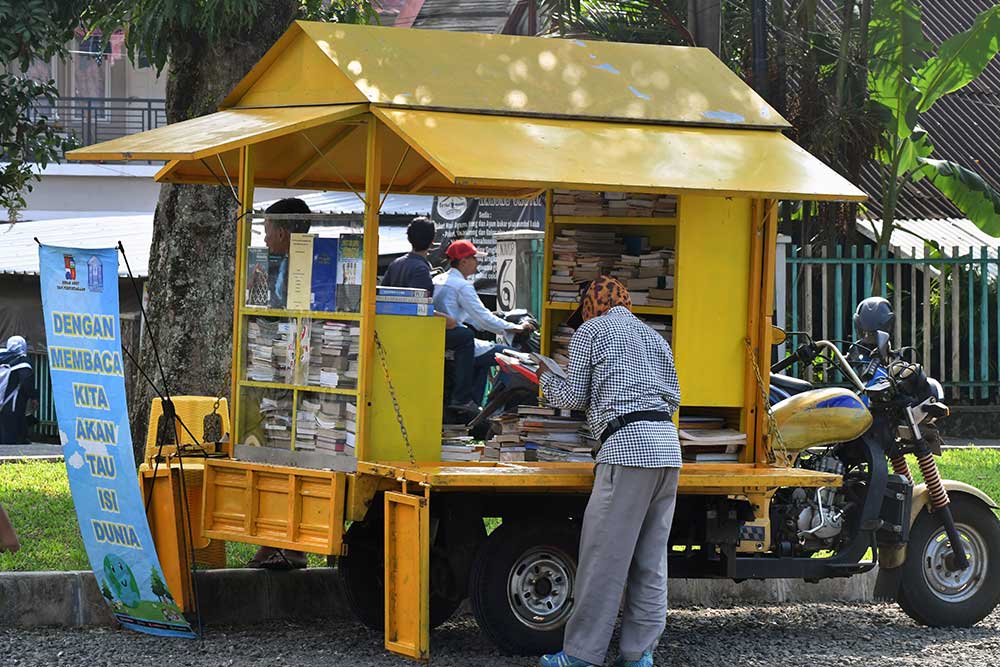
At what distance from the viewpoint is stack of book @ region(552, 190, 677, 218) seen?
26.7ft

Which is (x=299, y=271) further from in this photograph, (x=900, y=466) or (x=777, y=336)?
(x=900, y=466)

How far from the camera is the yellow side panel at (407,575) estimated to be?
21.9ft

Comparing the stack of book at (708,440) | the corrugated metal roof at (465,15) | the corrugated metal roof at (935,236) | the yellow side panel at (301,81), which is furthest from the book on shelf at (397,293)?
the corrugated metal roof at (465,15)

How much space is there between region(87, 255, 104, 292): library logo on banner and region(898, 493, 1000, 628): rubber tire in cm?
430

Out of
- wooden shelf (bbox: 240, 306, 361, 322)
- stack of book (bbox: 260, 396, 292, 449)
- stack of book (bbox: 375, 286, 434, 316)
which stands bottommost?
stack of book (bbox: 260, 396, 292, 449)

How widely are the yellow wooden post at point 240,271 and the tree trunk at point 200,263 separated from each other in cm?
244

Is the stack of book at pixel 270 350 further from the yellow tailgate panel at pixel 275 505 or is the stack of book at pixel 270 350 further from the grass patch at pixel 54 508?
the grass patch at pixel 54 508

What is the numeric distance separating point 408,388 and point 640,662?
1.69m

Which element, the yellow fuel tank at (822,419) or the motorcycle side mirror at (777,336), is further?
the motorcycle side mirror at (777,336)

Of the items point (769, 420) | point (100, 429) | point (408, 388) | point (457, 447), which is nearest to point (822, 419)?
point (769, 420)

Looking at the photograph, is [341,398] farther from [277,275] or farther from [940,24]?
[940,24]

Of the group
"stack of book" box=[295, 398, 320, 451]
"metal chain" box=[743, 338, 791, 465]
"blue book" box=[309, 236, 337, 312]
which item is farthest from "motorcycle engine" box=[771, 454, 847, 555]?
"blue book" box=[309, 236, 337, 312]

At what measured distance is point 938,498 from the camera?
8062mm

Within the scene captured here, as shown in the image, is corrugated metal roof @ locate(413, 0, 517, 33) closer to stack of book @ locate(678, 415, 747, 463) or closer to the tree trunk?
the tree trunk
